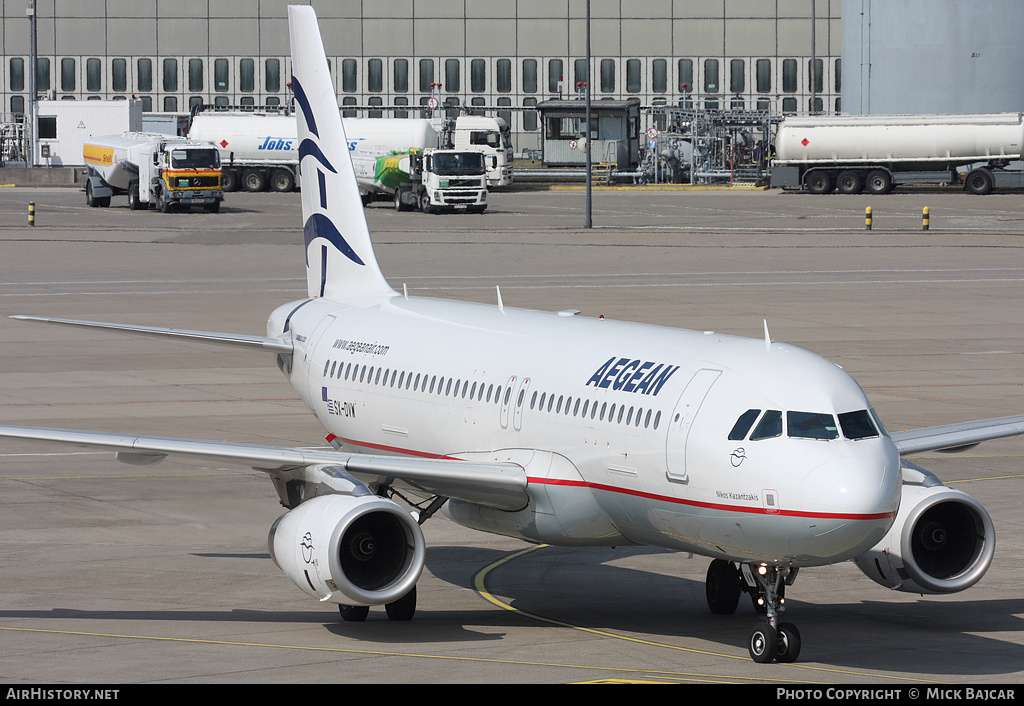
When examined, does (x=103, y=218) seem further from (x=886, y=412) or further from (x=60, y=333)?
(x=886, y=412)

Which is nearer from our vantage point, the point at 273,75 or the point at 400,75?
the point at 273,75

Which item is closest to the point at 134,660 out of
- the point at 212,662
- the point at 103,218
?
the point at 212,662

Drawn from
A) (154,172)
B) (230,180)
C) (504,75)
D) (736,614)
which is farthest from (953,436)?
(504,75)

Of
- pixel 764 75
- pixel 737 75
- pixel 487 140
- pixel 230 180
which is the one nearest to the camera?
pixel 230 180

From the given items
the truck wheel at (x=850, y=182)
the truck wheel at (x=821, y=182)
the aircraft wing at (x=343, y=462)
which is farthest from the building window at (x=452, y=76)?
the aircraft wing at (x=343, y=462)

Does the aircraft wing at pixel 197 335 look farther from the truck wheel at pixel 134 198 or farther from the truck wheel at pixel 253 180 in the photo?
the truck wheel at pixel 253 180

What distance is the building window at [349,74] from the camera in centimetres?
15600

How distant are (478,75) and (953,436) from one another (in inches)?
5475

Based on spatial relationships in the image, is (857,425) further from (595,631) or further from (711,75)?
(711,75)

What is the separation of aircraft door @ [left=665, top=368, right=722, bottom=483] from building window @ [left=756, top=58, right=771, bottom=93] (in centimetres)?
14294

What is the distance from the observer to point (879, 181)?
117m

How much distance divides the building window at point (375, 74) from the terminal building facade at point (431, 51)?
0.14m

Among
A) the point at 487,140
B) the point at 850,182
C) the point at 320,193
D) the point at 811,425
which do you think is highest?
the point at 487,140

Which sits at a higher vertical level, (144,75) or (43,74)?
(43,74)
